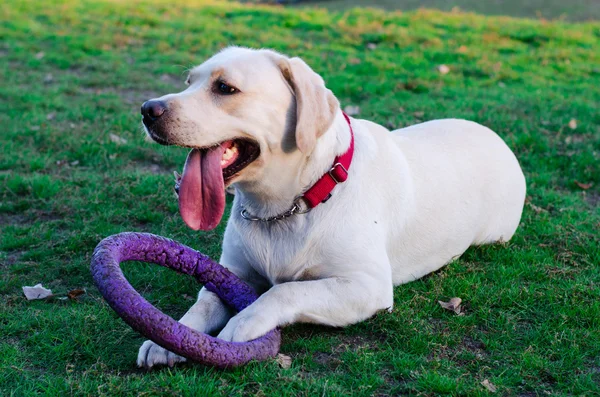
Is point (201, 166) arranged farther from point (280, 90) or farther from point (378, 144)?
point (378, 144)

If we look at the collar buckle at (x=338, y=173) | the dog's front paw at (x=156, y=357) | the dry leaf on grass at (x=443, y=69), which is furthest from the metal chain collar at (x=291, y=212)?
the dry leaf on grass at (x=443, y=69)

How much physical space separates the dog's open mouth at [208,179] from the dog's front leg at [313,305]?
52 cm

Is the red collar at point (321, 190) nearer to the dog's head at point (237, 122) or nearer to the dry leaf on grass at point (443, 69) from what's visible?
the dog's head at point (237, 122)

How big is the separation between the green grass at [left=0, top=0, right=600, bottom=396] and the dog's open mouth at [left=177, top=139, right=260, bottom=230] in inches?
28.7

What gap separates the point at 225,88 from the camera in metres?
3.67

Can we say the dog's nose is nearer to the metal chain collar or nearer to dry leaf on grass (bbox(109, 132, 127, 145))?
the metal chain collar

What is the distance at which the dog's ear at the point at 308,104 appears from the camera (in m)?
3.68

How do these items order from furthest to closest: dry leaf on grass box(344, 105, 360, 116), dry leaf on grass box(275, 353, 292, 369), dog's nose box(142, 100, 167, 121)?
dry leaf on grass box(344, 105, 360, 116) → dog's nose box(142, 100, 167, 121) → dry leaf on grass box(275, 353, 292, 369)

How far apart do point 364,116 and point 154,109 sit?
480 cm

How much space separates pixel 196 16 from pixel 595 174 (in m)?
9.37

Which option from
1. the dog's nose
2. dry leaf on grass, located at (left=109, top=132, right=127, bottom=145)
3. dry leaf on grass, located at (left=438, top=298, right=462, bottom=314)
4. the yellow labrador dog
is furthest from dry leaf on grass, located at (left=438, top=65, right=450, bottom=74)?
the dog's nose

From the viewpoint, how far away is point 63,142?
23.3 ft

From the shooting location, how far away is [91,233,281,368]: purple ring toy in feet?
10.3

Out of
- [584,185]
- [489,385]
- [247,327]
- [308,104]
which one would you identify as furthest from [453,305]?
[584,185]
